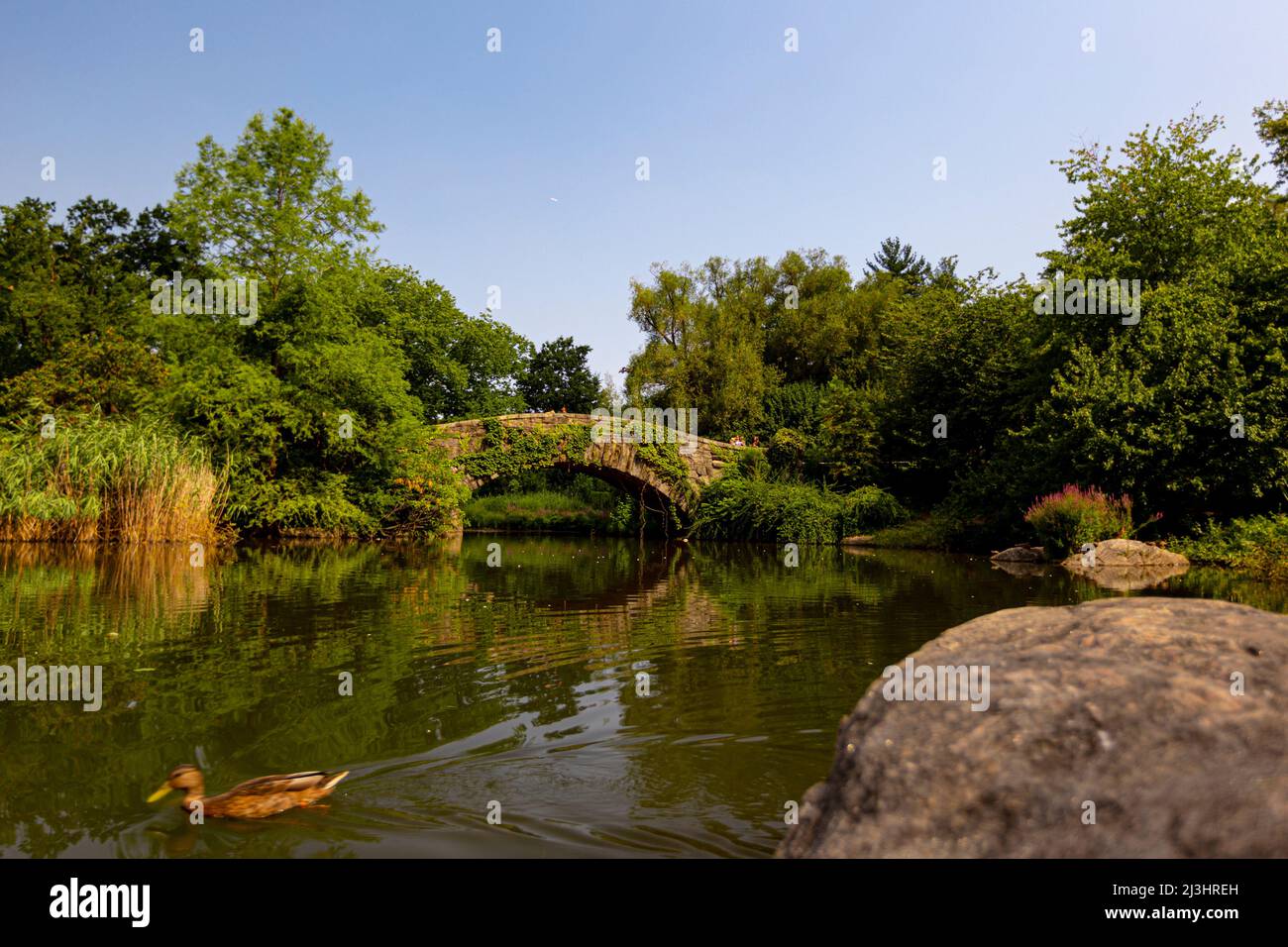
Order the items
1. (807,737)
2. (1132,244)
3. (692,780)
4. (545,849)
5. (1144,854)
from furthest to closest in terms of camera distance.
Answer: (1132,244) < (807,737) < (692,780) < (545,849) < (1144,854)

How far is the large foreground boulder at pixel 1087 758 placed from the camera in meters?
2.21

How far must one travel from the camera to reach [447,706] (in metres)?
5.38

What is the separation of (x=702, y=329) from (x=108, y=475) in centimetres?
2545

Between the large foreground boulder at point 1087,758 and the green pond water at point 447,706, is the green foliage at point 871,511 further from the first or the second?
the large foreground boulder at point 1087,758

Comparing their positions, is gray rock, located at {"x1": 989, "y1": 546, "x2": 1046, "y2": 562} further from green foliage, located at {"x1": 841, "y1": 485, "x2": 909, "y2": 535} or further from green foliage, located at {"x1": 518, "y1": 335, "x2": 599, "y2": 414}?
green foliage, located at {"x1": 518, "y1": 335, "x2": 599, "y2": 414}

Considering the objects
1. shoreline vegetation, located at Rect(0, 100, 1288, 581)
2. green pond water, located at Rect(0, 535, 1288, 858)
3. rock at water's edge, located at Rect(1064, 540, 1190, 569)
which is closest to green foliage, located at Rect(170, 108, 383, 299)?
shoreline vegetation, located at Rect(0, 100, 1288, 581)

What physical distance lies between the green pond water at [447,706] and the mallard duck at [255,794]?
54 millimetres

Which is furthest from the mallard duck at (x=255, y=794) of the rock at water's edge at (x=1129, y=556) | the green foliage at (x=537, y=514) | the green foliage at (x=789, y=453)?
the green foliage at (x=537, y=514)

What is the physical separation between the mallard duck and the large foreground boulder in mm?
1936

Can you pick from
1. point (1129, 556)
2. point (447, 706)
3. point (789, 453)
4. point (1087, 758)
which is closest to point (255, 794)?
point (447, 706)

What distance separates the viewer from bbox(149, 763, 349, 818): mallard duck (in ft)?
11.5
